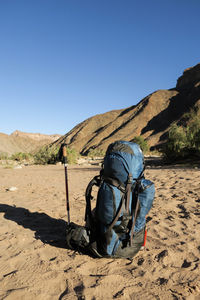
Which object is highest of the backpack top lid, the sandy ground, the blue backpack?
the backpack top lid

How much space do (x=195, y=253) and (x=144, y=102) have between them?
92.0 meters

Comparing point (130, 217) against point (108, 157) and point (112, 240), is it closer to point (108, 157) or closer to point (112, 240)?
point (112, 240)

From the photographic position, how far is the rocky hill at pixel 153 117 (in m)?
72.9

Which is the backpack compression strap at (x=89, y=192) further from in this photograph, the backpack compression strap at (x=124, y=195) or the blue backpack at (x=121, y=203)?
the backpack compression strap at (x=124, y=195)

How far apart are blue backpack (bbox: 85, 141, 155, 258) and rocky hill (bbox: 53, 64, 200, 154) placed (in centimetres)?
6205

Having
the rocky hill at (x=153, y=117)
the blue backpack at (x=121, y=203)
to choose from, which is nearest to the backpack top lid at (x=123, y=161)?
the blue backpack at (x=121, y=203)

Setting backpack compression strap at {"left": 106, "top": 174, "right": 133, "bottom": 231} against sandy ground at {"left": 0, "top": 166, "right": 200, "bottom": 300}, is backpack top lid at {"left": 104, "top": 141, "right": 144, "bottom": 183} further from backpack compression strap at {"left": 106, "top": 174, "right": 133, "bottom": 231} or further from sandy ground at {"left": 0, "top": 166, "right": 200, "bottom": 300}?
sandy ground at {"left": 0, "top": 166, "right": 200, "bottom": 300}

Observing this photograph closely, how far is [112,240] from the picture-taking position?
2.40 meters

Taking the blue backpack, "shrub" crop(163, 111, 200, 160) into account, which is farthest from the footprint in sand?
"shrub" crop(163, 111, 200, 160)

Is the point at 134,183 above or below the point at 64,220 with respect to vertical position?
above

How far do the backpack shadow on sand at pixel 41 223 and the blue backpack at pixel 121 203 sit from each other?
2.43ft

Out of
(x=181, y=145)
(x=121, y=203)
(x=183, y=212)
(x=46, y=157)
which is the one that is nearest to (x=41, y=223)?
(x=121, y=203)

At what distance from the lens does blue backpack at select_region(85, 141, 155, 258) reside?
7.73 feet

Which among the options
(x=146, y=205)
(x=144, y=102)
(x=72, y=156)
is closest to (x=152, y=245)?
(x=146, y=205)
